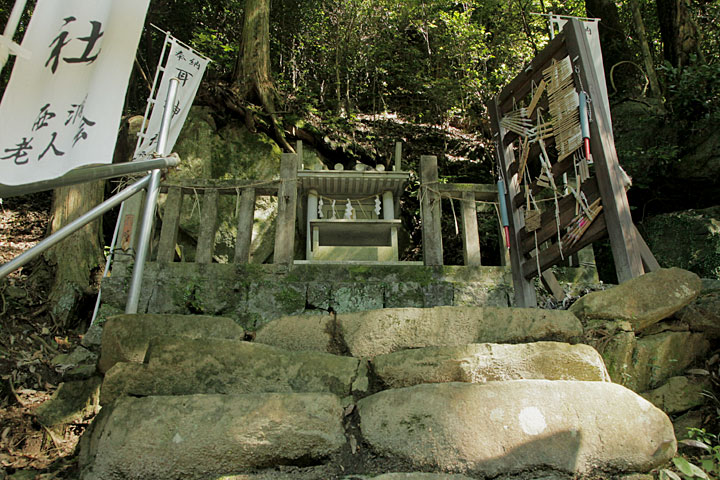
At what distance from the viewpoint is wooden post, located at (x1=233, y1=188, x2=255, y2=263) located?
4.84 meters

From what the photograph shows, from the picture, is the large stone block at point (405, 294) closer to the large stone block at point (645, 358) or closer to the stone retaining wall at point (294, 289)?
the stone retaining wall at point (294, 289)

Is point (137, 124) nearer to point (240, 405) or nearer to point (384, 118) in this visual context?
point (384, 118)

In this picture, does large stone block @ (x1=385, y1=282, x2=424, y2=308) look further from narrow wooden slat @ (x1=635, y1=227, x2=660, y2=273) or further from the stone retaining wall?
narrow wooden slat @ (x1=635, y1=227, x2=660, y2=273)

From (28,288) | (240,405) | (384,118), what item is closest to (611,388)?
(240,405)

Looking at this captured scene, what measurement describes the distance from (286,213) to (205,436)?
3.28 meters

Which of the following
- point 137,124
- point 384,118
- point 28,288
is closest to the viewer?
point 28,288

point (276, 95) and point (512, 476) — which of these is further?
point (276, 95)

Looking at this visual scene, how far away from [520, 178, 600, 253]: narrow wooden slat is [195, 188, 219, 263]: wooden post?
9.44 ft

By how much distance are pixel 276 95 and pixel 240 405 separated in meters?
8.68

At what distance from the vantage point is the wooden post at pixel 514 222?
14.7 feet

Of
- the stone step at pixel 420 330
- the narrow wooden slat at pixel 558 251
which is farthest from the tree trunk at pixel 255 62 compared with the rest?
the stone step at pixel 420 330

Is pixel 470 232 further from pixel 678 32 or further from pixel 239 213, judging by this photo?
pixel 678 32

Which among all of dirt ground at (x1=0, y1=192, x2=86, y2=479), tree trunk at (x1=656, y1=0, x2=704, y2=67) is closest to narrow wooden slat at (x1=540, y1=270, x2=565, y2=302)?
dirt ground at (x1=0, y1=192, x2=86, y2=479)

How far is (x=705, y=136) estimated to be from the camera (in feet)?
22.6
